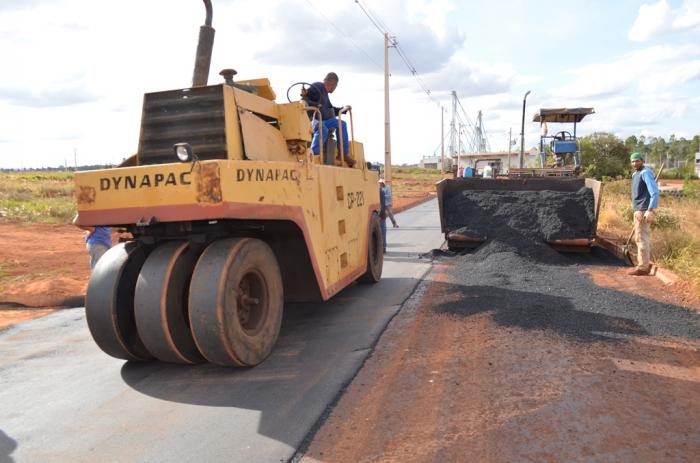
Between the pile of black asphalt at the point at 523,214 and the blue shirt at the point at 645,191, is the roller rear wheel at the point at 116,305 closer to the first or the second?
the pile of black asphalt at the point at 523,214

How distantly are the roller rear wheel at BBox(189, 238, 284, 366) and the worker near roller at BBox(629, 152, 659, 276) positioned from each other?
18.4 feet

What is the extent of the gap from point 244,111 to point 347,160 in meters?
2.51

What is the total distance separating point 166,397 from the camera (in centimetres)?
407

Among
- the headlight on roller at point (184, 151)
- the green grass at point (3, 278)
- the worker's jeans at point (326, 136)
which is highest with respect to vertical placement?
the worker's jeans at point (326, 136)

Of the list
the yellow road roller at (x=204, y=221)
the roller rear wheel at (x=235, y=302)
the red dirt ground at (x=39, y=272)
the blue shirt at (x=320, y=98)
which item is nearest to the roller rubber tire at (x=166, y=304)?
the yellow road roller at (x=204, y=221)

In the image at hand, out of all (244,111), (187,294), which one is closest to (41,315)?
(187,294)

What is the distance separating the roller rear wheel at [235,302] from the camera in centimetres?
411

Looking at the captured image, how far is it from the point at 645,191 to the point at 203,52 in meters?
6.23

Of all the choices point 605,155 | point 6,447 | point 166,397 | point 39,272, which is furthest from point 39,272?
point 605,155

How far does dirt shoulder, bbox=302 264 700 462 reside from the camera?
315cm

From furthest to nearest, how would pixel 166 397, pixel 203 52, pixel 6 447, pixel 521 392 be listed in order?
pixel 203 52 < pixel 166 397 < pixel 521 392 < pixel 6 447

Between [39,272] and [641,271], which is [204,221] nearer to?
[641,271]

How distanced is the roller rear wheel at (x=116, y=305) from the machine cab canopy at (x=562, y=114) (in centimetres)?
1341

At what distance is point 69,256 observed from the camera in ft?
37.9
